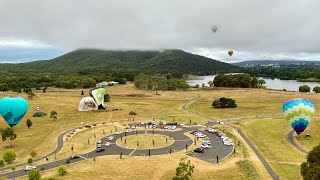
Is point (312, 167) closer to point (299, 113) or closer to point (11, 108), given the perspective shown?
point (299, 113)

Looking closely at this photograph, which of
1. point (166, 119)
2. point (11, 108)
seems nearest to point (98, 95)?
point (166, 119)

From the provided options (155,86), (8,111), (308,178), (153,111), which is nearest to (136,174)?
(308,178)

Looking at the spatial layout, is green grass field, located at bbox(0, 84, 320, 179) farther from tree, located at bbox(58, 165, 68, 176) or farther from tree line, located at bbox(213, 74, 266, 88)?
tree line, located at bbox(213, 74, 266, 88)

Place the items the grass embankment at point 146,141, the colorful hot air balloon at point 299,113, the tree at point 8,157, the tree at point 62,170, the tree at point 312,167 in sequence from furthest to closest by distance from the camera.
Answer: the colorful hot air balloon at point 299,113, the grass embankment at point 146,141, the tree at point 8,157, the tree at point 62,170, the tree at point 312,167

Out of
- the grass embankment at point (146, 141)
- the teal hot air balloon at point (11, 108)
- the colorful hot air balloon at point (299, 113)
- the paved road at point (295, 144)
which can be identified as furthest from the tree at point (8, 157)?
the colorful hot air balloon at point (299, 113)

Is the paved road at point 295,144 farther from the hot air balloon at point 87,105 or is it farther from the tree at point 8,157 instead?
the hot air balloon at point 87,105

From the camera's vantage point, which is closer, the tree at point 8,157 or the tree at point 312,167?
the tree at point 312,167
